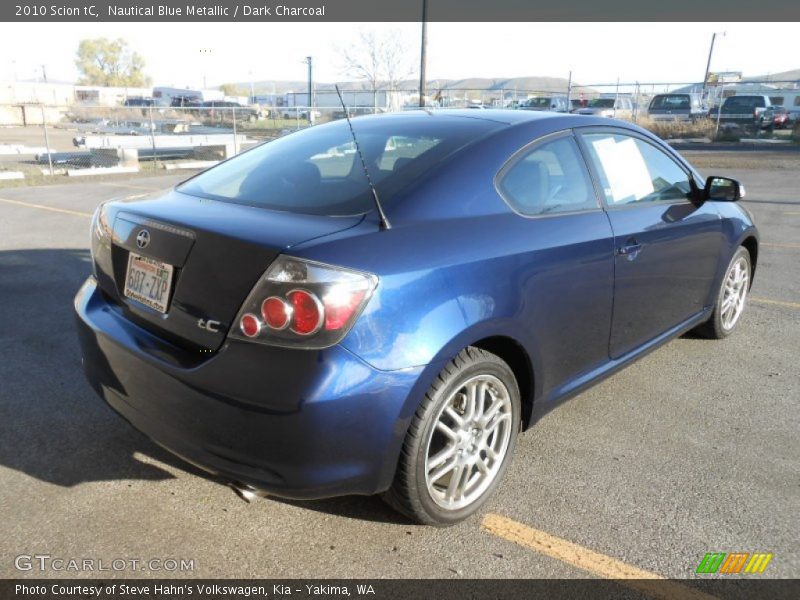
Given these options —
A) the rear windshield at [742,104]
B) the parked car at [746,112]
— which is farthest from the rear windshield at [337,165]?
the rear windshield at [742,104]

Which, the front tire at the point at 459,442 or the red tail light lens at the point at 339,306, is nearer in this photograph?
the red tail light lens at the point at 339,306

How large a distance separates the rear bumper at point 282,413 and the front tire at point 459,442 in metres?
0.10

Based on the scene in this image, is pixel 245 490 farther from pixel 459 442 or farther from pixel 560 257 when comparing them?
pixel 560 257

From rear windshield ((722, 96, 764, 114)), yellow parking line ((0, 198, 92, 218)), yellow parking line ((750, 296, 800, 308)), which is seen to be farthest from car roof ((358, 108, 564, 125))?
rear windshield ((722, 96, 764, 114))

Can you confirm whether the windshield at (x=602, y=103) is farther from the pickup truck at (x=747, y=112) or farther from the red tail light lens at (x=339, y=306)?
the red tail light lens at (x=339, y=306)

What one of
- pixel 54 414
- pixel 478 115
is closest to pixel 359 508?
pixel 54 414

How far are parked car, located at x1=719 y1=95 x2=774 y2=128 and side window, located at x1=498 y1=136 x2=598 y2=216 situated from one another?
28178 mm

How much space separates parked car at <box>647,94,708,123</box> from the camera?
28.8 metres

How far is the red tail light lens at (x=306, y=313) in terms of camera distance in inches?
81.4

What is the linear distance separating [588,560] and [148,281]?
1.99m

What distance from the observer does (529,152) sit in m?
2.96

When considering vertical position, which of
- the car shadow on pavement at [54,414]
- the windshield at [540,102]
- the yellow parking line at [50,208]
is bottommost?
the yellow parking line at [50,208]

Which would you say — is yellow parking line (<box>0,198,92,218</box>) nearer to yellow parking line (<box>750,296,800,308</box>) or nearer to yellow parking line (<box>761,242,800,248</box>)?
yellow parking line (<box>750,296,800,308</box>)

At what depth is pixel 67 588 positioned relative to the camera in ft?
7.29
